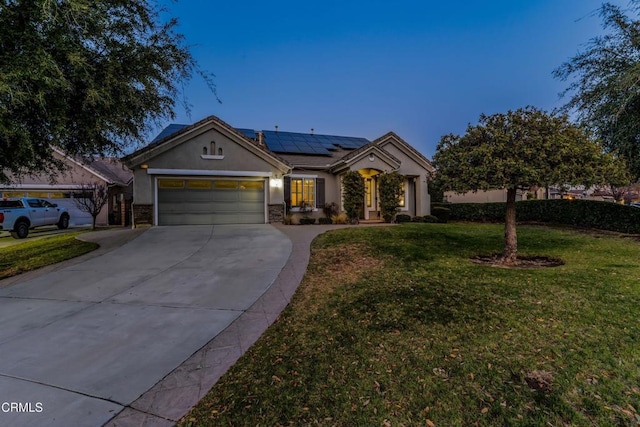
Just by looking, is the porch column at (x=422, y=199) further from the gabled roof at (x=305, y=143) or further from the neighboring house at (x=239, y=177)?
the gabled roof at (x=305, y=143)

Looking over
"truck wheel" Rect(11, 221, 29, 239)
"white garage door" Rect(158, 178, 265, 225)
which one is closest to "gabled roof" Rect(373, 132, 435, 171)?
"white garage door" Rect(158, 178, 265, 225)

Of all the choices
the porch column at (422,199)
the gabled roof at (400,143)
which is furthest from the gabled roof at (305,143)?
the porch column at (422,199)

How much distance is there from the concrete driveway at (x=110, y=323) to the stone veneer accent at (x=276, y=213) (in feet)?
20.8

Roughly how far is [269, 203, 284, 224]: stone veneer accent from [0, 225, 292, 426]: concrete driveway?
20.8 feet

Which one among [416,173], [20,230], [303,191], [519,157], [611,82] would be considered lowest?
[20,230]

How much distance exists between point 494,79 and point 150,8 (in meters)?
36.0

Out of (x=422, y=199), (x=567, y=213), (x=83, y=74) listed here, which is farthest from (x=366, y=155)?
(x=83, y=74)

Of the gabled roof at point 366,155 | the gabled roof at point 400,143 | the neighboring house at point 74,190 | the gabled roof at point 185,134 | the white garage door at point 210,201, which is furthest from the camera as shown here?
the neighboring house at point 74,190

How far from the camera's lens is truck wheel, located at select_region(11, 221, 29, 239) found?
14.0 metres

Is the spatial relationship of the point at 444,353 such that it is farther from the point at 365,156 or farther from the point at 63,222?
the point at 63,222

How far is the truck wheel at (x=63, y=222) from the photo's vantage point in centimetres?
1701

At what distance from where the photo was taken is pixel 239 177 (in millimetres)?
14453

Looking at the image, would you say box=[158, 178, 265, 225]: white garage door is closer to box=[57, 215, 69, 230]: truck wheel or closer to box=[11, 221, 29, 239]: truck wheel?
box=[11, 221, 29, 239]: truck wheel

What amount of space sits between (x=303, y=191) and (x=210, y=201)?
15.5ft
